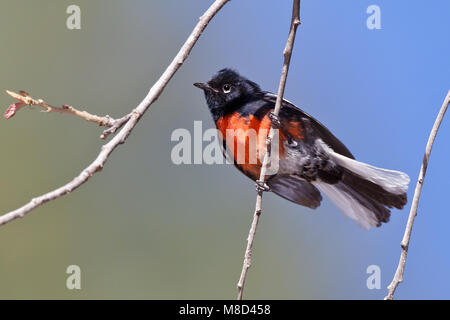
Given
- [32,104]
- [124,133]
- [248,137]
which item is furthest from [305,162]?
[32,104]

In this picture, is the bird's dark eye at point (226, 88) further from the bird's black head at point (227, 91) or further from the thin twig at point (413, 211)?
the thin twig at point (413, 211)

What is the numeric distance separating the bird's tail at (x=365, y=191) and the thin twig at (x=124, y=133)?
72.2 inches

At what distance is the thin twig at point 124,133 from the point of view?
5.44 feet

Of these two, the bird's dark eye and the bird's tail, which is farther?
the bird's dark eye

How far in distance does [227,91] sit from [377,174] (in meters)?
1.22

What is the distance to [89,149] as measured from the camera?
5.68 m

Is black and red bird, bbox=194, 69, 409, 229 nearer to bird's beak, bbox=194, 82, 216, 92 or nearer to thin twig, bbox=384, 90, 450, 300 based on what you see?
bird's beak, bbox=194, 82, 216, 92

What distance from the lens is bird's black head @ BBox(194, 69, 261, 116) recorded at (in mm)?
4242

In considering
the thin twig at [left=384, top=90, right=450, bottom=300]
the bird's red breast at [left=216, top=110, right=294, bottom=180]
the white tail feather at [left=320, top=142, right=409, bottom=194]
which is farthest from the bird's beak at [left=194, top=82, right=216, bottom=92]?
the thin twig at [left=384, top=90, right=450, bottom=300]
